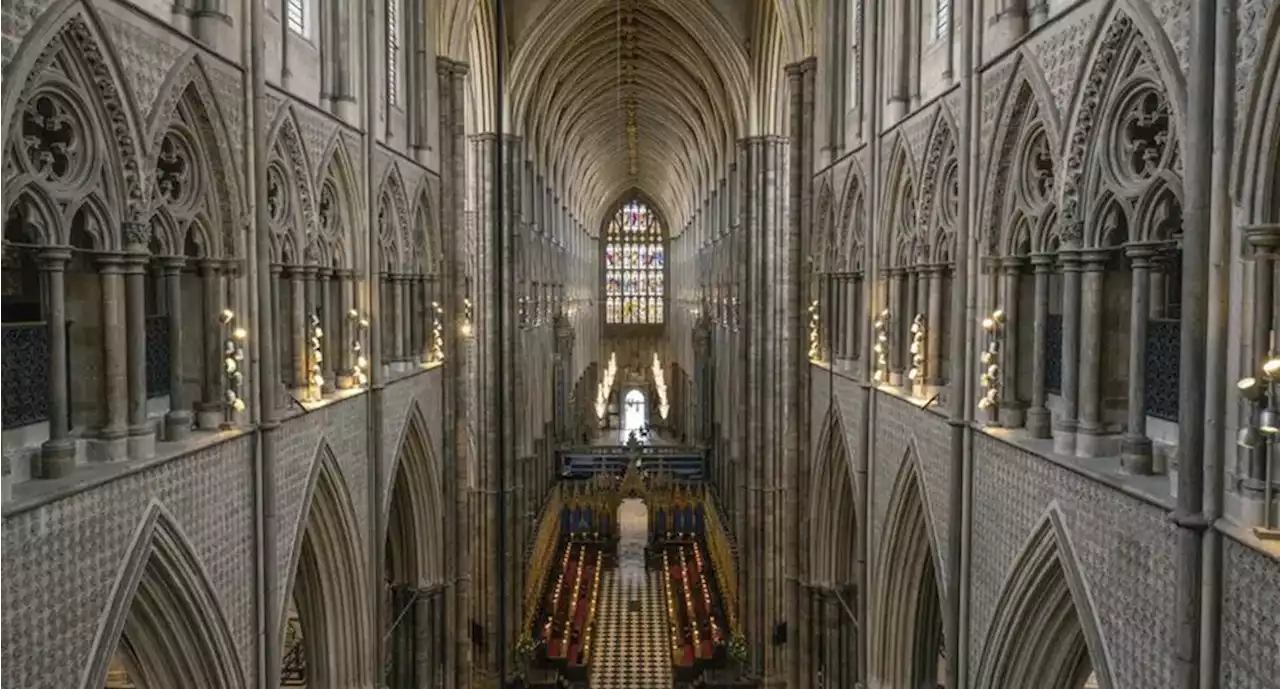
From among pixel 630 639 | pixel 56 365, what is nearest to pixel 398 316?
pixel 56 365

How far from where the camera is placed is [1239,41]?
726 cm

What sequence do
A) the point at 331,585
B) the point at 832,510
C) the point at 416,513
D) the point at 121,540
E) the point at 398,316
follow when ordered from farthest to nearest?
the point at 832,510
the point at 416,513
the point at 398,316
the point at 331,585
the point at 121,540

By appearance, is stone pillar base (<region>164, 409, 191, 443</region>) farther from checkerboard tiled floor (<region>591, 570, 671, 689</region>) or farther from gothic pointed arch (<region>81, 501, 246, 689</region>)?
checkerboard tiled floor (<region>591, 570, 671, 689</region>)

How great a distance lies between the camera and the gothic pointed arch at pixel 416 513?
21.5 m

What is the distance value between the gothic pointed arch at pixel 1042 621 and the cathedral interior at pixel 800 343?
4 cm

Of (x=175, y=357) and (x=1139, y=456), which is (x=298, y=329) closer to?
(x=175, y=357)

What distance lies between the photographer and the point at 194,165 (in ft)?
38.3

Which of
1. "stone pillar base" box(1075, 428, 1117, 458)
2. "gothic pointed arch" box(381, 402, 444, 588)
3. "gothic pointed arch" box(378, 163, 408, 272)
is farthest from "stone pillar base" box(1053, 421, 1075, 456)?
"gothic pointed arch" box(381, 402, 444, 588)

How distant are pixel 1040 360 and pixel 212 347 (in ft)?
30.9

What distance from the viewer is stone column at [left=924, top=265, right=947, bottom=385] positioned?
15.0m

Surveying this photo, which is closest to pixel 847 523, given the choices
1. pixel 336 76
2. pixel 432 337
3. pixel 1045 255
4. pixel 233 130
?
pixel 432 337

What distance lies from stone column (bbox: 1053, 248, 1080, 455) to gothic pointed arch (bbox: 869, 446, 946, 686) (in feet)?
16.6

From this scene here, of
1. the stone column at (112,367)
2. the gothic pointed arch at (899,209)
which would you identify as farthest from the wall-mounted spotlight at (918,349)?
the stone column at (112,367)

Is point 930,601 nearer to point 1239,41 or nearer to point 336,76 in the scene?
point 1239,41
